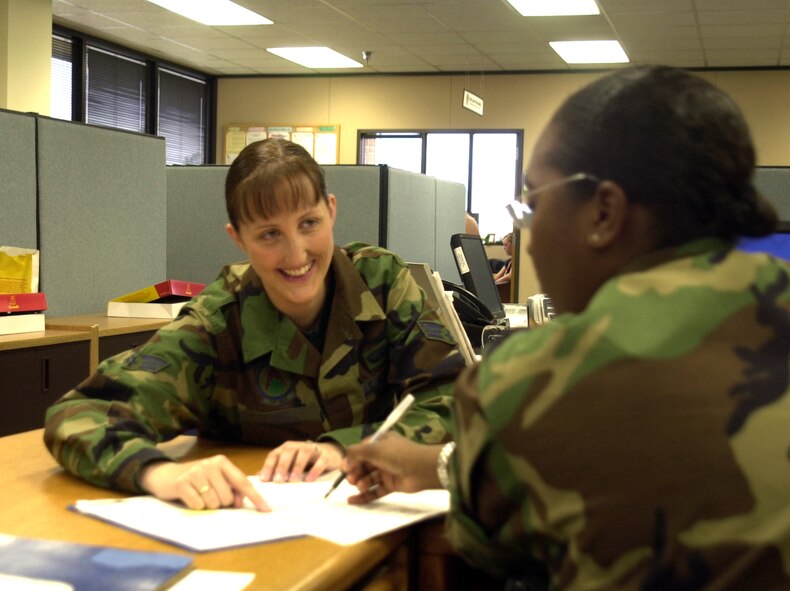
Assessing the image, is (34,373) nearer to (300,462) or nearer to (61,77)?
(300,462)

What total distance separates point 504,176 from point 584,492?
8.85 m

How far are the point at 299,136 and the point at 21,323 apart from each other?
7475 millimetres

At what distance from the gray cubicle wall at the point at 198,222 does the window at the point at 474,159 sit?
18.8ft

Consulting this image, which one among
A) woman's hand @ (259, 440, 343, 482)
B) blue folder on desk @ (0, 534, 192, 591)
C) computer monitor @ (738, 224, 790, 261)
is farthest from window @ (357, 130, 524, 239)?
blue folder on desk @ (0, 534, 192, 591)

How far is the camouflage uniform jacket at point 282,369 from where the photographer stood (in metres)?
1.43

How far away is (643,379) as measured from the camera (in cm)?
66

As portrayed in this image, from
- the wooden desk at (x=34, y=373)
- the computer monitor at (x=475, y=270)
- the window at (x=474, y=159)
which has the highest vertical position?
the window at (x=474, y=159)

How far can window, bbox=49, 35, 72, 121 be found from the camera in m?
7.59

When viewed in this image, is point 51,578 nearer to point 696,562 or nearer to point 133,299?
point 696,562

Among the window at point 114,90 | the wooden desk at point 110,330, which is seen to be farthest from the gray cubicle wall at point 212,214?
the window at point 114,90

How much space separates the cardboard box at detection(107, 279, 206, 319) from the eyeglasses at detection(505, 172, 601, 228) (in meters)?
2.21

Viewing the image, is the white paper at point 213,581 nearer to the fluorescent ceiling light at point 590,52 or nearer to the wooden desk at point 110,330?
the wooden desk at point 110,330

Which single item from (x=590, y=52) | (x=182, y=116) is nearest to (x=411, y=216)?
(x=590, y=52)

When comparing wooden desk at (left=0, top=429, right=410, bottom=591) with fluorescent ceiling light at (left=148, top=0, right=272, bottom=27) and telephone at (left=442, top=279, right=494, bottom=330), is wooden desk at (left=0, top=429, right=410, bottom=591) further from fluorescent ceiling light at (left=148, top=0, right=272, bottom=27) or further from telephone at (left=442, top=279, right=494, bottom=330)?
fluorescent ceiling light at (left=148, top=0, right=272, bottom=27)
